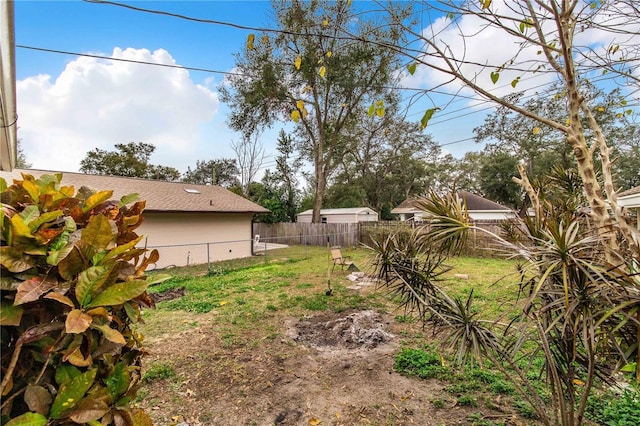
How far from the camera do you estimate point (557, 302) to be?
1.65m

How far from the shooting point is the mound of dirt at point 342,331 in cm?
416

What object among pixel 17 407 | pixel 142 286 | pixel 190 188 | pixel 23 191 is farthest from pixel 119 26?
pixel 190 188

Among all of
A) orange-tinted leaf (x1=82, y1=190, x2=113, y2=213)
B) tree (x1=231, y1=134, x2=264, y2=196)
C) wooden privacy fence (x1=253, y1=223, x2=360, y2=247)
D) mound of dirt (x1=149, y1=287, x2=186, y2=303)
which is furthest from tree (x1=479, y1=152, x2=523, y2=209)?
orange-tinted leaf (x1=82, y1=190, x2=113, y2=213)

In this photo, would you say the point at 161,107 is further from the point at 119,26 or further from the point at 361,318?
the point at 361,318

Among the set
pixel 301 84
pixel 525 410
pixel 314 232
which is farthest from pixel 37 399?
pixel 301 84

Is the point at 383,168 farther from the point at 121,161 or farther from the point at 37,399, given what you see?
the point at 37,399

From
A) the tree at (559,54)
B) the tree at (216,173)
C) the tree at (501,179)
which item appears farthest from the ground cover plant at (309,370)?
the tree at (216,173)

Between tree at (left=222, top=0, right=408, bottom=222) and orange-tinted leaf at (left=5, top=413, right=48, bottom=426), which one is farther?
tree at (left=222, top=0, right=408, bottom=222)

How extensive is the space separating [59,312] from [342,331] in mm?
3969

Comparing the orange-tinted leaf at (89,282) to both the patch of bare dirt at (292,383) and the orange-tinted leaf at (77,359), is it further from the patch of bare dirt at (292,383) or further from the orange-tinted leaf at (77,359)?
the patch of bare dirt at (292,383)

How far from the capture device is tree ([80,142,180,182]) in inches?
923

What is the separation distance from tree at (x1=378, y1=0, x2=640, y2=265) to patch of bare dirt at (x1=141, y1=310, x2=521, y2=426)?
84.2 inches

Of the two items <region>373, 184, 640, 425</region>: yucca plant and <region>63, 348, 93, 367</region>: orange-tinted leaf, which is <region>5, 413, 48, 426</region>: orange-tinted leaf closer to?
<region>63, 348, 93, 367</region>: orange-tinted leaf

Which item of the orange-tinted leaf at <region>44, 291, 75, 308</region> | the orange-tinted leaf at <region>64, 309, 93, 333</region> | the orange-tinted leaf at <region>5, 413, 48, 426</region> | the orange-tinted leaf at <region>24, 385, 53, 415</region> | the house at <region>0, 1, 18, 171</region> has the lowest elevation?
the orange-tinted leaf at <region>5, 413, 48, 426</region>
